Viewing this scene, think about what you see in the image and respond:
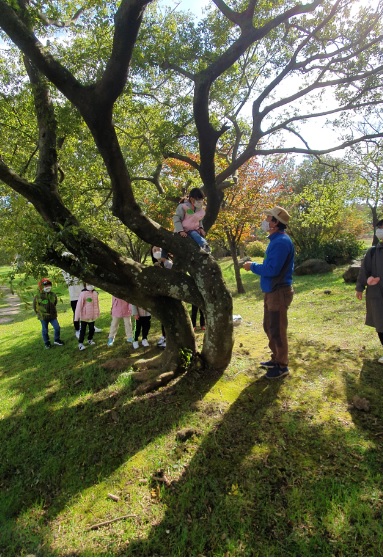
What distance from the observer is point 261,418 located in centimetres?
349

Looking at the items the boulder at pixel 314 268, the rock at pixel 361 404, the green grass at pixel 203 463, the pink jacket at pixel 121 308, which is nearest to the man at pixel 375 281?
the green grass at pixel 203 463

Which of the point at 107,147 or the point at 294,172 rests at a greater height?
the point at 294,172

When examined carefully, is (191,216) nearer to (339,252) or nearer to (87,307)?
(87,307)

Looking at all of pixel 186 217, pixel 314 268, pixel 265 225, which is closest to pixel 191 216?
pixel 186 217


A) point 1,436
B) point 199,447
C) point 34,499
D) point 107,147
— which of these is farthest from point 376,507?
point 107,147

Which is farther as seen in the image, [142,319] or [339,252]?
[339,252]

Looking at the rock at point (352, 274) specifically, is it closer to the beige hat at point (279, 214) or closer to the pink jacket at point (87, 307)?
the beige hat at point (279, 214)

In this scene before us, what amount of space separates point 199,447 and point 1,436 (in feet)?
9.18

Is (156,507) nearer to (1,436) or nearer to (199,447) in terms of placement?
(199,447)

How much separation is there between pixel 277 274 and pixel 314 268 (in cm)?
1250

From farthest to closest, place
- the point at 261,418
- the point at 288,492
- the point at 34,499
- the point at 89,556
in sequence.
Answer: the point at 261,418 → the point at 34,499 → the point at 288,492 → the point at 89,556

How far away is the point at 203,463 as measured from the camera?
2971mm

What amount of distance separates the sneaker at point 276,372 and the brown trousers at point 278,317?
148mm

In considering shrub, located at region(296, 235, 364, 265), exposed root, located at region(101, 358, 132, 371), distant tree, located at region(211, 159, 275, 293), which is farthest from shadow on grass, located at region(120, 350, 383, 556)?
shrub, located at region(296, 235, 364, 265)
